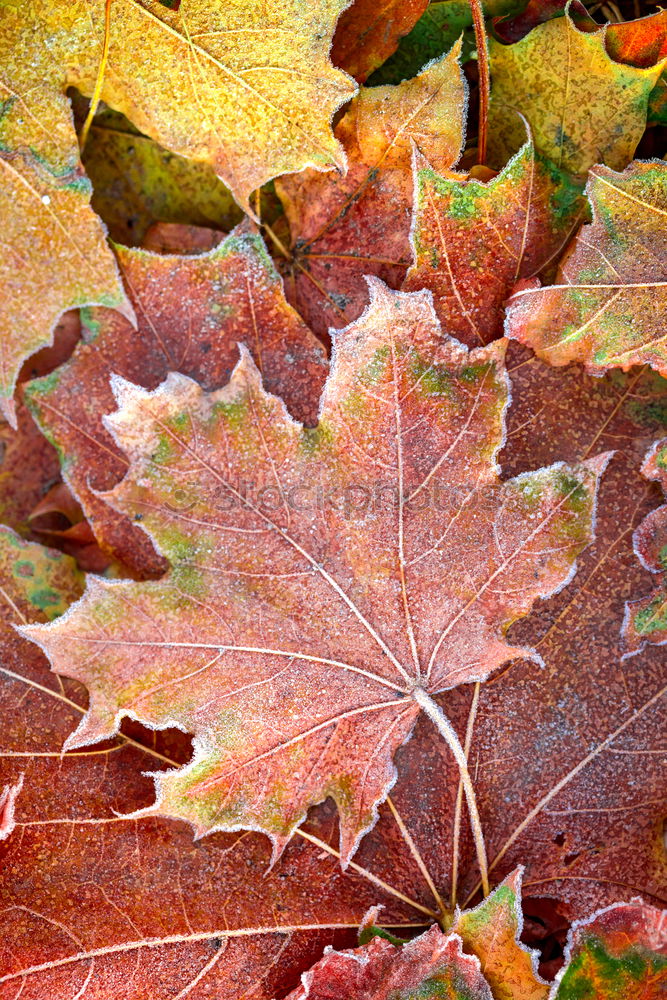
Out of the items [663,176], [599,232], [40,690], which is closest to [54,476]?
[40,690]

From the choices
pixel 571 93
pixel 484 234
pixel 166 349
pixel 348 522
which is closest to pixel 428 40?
pixel 571 93

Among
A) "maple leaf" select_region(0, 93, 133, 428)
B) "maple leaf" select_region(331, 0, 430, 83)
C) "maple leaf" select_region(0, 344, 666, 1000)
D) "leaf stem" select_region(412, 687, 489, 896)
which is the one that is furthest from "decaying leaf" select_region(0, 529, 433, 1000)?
"maple leaf" select_region(331, 0, 430, 83)

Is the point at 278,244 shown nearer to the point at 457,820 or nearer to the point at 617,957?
the point at 457,820

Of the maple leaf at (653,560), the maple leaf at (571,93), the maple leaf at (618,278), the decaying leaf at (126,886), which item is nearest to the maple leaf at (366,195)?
the maple leaf at (571,93)

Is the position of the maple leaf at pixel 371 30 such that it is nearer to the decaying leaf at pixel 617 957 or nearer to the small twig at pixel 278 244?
the small twig at pixel 278 244

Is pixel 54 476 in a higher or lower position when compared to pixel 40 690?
higher

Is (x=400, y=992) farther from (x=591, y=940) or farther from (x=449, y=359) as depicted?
(x=449, y=359)

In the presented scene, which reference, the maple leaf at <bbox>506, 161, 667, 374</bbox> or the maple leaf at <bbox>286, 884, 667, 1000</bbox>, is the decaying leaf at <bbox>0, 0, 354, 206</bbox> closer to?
the maple leaf at <bbox>506, 161, 667, 374</bbox>
